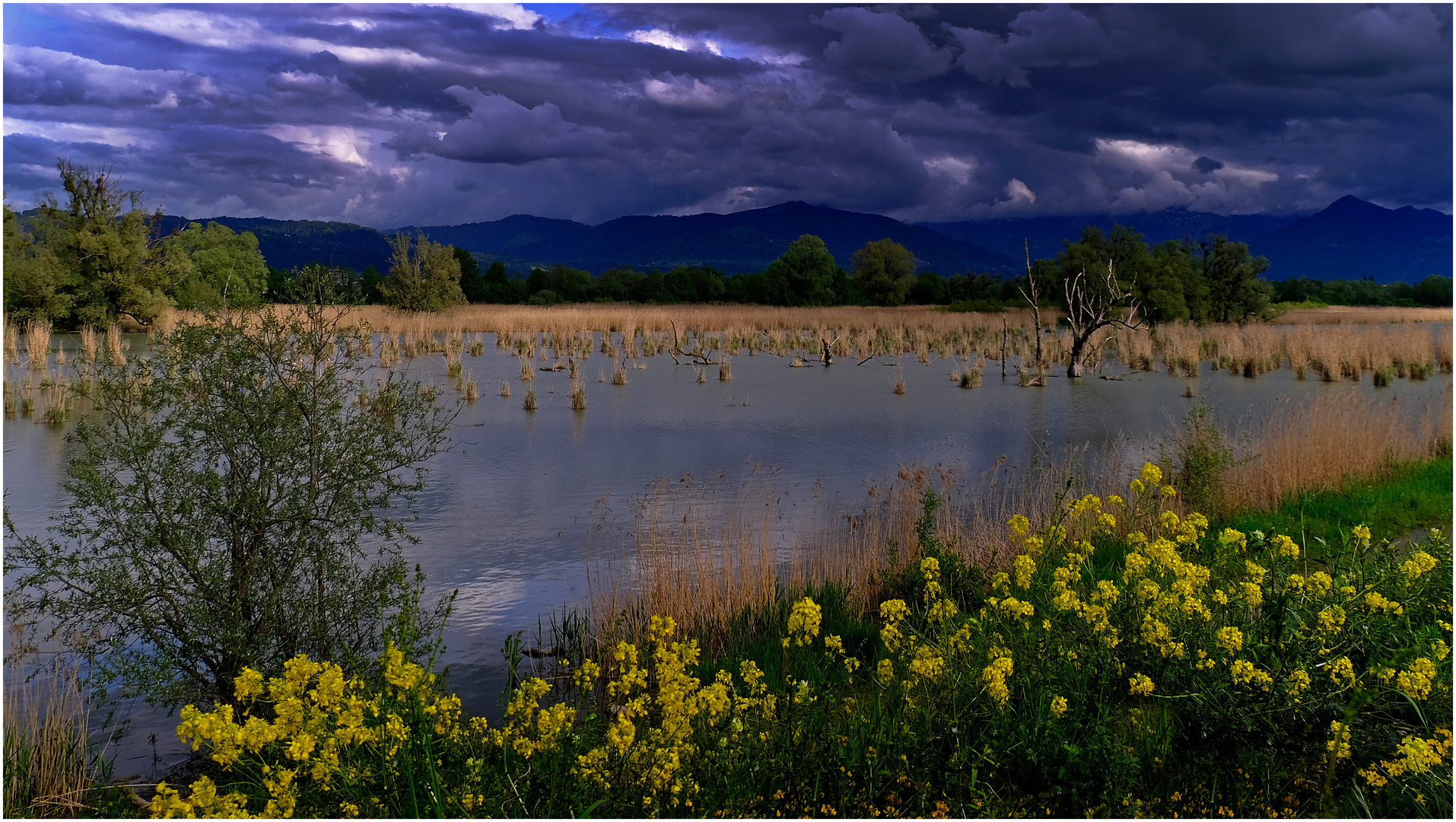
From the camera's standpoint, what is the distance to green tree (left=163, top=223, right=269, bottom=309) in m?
41.0

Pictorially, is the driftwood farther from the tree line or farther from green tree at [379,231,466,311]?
green tree at [379,231,466,311]

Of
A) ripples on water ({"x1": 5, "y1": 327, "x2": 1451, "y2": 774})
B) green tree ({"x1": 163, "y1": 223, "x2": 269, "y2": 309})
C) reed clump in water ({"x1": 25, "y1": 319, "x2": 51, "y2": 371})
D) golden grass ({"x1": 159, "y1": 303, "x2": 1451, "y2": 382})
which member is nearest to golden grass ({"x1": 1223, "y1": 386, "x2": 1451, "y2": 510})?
ripples on water ({"x1": 5, "y1": 327, "x2": 1451, "y2": 774})

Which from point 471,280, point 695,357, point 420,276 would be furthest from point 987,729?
point 471,280

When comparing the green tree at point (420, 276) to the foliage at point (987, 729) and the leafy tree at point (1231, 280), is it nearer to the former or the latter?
the leafy tree at point (1231, 280)

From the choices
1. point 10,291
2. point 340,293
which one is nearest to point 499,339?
point 10,291

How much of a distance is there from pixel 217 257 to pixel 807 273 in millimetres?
38542

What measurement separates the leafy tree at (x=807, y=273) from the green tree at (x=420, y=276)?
3030 centimetres

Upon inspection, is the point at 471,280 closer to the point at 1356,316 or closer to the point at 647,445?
the point at 647,445

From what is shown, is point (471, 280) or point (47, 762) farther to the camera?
point (471, 280)

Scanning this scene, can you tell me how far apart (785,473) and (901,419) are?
5.57 meters

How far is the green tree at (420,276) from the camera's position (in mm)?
42844

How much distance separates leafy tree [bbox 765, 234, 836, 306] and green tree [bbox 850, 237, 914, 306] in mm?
2936

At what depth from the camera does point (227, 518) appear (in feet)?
17.5

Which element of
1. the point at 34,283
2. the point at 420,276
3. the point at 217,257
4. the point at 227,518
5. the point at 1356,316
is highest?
the point at 217,257
